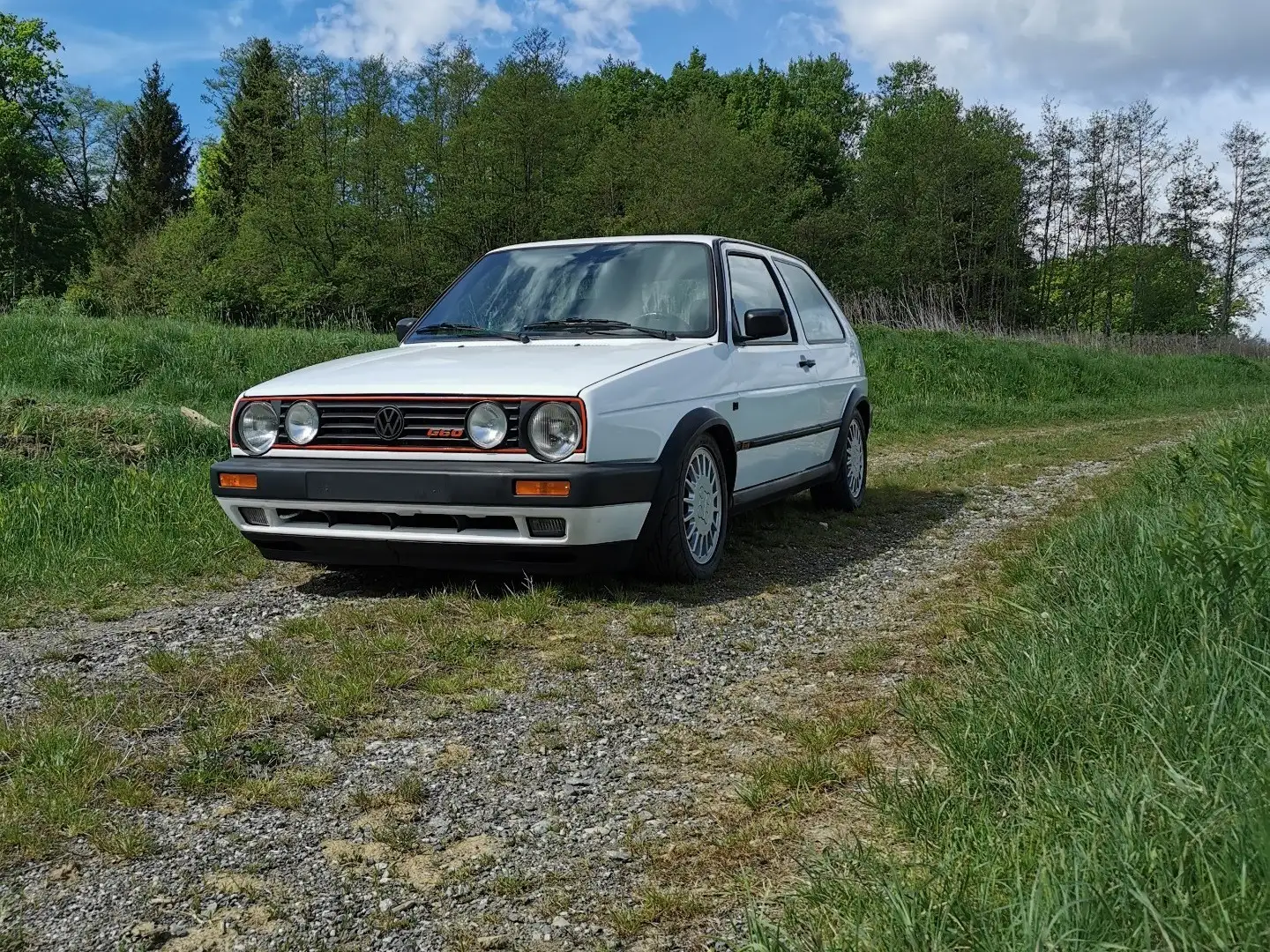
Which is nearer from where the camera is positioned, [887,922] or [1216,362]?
[887,922]

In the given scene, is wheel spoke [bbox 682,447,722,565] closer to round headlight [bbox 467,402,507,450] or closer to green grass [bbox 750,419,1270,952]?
round headlight [bbox 467,402,507,450]

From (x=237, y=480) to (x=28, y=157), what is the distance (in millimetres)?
55337

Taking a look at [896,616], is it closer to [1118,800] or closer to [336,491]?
[336,491]

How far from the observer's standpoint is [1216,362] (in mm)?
29438

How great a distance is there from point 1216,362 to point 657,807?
30.8 m

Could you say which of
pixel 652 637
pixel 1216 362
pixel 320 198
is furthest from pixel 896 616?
pixel 320 198

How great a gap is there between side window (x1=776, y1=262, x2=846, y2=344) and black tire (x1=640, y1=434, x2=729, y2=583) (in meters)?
1.89

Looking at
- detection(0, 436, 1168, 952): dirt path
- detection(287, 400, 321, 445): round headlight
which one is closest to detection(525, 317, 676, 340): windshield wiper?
detection(287, 400, 321, 445): round headlight

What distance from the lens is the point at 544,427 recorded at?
480 cm

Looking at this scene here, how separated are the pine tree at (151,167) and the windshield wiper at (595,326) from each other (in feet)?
177

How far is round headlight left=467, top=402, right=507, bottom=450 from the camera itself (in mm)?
4805

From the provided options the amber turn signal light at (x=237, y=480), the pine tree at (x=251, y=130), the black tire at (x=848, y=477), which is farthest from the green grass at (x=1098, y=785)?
the pine tree at (x=251, y=130)

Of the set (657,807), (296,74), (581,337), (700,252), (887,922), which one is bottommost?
(657,807)

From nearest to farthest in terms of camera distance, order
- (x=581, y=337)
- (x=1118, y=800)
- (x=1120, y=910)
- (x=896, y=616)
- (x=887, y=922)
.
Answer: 1. (x=1120, y=910)
2. (x=887, y=922)
3. (x=1118, y=800)
4. (x=896, y=616)
5. (x=581, y=337)
